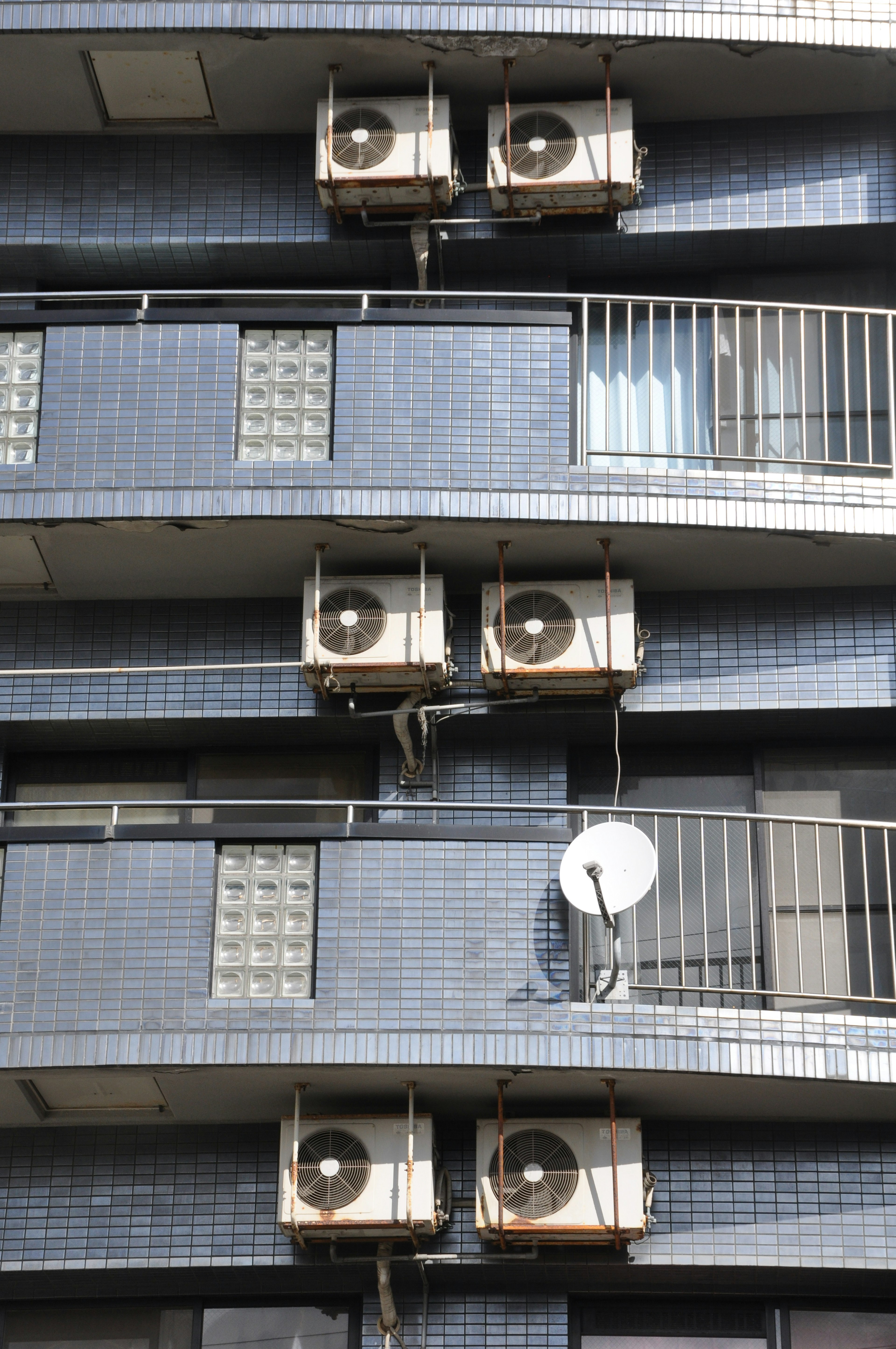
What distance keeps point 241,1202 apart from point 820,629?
5193mm

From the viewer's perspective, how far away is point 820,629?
Answer: 1176 centimetres

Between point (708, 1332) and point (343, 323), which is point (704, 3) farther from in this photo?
point (708, 1332)

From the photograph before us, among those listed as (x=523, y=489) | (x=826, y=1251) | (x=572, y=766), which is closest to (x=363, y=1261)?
(x=826, y=1251)

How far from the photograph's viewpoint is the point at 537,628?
1126cm

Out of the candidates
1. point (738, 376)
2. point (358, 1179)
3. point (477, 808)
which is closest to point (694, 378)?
point (738, 376)

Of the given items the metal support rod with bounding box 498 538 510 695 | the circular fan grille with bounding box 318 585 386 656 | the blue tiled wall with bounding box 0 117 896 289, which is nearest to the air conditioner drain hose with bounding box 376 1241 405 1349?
the metal support rod with bounding box 498 538 510 695

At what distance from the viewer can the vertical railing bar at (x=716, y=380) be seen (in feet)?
38.2

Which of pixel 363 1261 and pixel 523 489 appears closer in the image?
pixel 363 1261

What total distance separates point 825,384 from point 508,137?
9.09 feet

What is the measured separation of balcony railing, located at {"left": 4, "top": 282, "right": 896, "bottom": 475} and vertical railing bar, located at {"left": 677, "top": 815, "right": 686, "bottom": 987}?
261cm

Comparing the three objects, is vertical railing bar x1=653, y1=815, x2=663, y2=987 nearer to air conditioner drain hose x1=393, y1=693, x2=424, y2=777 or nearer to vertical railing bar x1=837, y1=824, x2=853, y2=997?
vertical railing bar x1=837, y1=824, x2=853, y2=997

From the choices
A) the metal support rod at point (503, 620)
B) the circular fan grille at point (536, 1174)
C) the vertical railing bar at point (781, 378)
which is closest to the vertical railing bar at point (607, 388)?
the metal support rod at point (503, 620)

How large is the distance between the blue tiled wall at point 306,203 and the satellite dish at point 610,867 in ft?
15.6

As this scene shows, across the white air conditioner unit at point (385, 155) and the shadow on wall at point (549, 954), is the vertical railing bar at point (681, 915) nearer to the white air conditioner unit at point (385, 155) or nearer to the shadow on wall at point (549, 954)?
the shadow on wall at point (549, 954)
